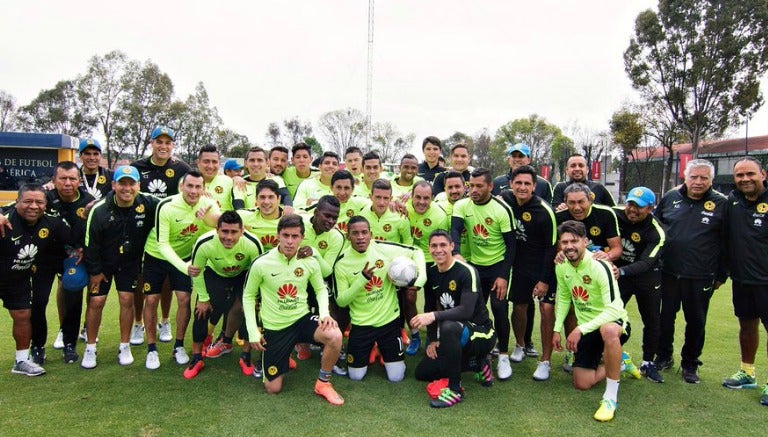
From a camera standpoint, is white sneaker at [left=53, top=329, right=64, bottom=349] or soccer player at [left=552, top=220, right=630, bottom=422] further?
white sneaker at [left=53, top=329, right=64, bottom=349]

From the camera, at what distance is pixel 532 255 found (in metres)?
5.32

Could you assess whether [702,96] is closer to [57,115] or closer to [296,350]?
[296,350]

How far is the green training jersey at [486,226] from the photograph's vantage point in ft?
17.1

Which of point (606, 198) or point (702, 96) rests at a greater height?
point (702, 96)

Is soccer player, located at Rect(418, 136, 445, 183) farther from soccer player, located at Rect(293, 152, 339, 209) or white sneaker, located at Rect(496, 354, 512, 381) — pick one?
white sneaker, located at Rect(496, 354, 512, 381)

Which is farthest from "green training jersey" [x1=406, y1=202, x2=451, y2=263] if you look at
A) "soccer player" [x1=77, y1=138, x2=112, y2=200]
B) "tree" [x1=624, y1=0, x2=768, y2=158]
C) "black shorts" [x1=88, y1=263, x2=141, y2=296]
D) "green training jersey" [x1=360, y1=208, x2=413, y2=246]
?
"tree" [x1=624, y1=0, x2=768, y2=158]

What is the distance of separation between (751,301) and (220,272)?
17.3 ft

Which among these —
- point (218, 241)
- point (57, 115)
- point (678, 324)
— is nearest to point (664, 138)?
point (678, 324)

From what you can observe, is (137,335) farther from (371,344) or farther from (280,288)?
(371,344)

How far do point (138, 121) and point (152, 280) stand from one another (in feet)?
112

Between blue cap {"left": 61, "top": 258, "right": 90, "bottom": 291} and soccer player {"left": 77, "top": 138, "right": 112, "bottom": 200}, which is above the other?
soccer player {"left": 77, "top": 138, "right": 112, "bottom": 200}

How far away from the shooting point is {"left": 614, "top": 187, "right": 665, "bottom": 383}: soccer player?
4.89 metres

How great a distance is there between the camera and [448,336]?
4.40 meters

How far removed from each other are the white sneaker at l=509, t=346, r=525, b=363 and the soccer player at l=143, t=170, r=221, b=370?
353 centimetres
